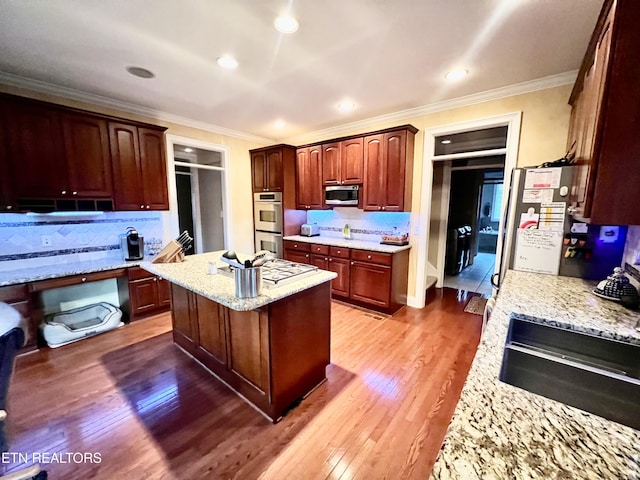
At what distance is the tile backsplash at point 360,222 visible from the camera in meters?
3.91

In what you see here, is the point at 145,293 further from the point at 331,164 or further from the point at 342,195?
the point at 331,164

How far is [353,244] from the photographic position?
148 inches

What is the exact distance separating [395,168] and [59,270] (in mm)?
4057

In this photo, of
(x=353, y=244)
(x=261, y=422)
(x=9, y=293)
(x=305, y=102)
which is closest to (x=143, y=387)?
(x=261, y=422)

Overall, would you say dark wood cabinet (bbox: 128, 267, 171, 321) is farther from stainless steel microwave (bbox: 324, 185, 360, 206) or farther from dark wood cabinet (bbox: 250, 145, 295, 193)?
stainless steel microwave (bbox: 324, 185, 360, 206)

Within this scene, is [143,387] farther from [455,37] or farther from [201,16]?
[455,37]

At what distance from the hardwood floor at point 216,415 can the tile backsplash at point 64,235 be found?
105cm

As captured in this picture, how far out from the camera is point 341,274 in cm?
388

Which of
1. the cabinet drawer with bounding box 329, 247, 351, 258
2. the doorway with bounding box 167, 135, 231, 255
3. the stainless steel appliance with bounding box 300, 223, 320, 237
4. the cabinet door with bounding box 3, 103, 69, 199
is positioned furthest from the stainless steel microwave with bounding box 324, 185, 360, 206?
the cabinet door with bounding box 3, 103, 69, 199

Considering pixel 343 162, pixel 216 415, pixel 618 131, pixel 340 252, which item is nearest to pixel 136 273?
pixel 216 415

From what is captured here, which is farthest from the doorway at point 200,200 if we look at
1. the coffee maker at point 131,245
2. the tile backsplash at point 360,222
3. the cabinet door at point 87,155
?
the cabinet door at point 87,155

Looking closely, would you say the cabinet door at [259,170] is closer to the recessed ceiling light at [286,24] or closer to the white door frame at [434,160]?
the white door frame at [434,160]

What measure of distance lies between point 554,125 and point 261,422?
379 centimetres

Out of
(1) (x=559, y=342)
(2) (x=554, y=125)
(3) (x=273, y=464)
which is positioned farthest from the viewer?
(2) (x=554, y=125)
